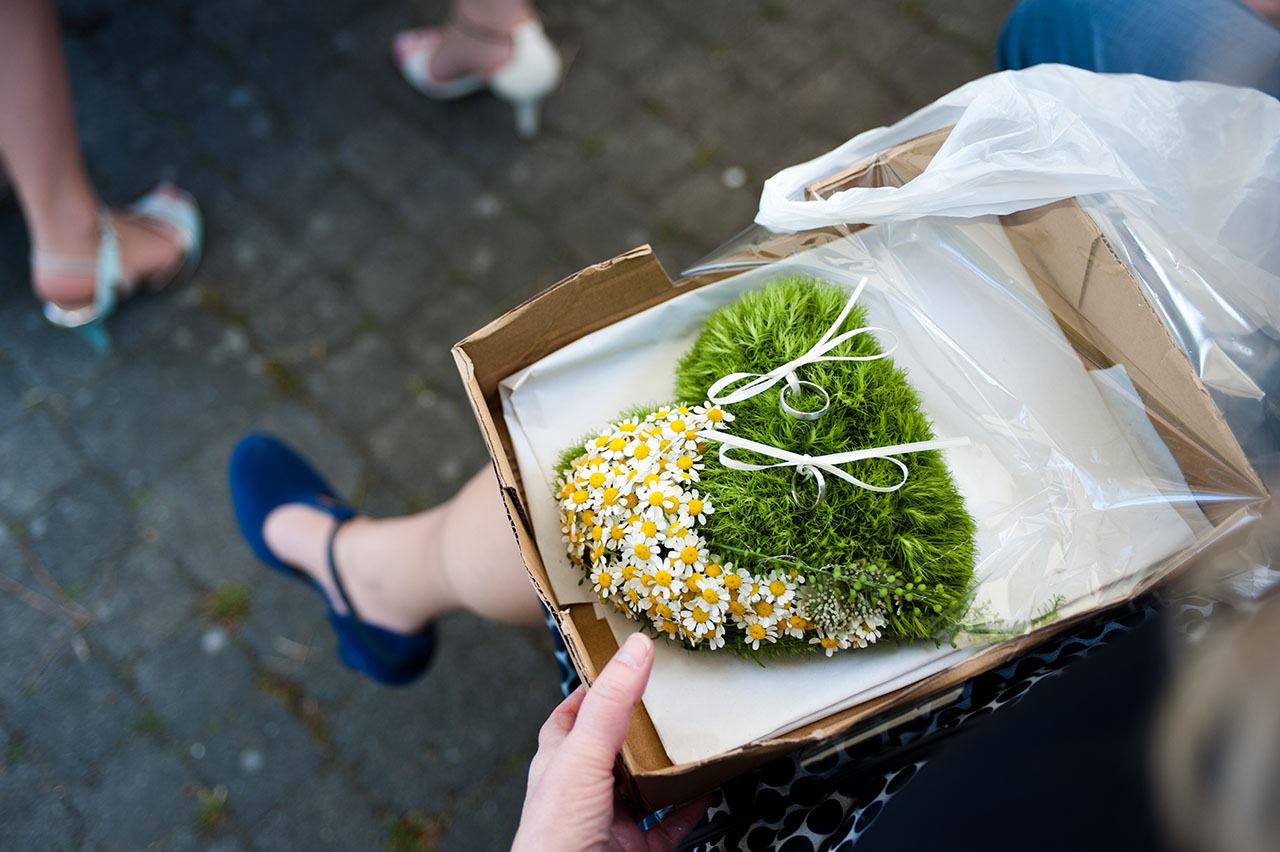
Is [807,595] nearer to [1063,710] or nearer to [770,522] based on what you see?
[770,522]

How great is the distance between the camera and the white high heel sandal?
2.48 meters

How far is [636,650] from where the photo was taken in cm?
99

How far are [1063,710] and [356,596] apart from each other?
5.27 feet

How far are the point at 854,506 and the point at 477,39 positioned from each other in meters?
2.14

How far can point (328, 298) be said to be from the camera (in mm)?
2473

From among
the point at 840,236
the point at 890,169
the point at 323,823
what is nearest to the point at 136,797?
the point at 323,823

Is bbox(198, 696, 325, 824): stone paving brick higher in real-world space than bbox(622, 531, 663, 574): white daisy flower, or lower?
lower

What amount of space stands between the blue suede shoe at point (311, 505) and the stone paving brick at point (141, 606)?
0.25 meters

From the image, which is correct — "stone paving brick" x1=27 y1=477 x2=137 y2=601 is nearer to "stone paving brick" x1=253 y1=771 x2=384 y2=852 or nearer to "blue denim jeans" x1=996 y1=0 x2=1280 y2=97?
"stone paving brick" x1=253 y1=771 x2=384 y2=852

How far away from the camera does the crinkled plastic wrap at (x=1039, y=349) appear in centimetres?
101

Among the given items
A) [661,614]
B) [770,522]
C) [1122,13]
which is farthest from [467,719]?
[1122,13]

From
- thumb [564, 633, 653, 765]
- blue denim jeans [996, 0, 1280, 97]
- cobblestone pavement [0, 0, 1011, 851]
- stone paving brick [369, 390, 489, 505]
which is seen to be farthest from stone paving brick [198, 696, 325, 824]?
blue denim jeans [996, 0, 1280, 97]

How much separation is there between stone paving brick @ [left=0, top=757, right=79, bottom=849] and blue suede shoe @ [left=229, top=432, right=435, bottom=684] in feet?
2.38

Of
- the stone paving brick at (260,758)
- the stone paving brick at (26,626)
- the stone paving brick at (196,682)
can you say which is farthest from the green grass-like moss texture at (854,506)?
the stone paving brick at (26,626)
